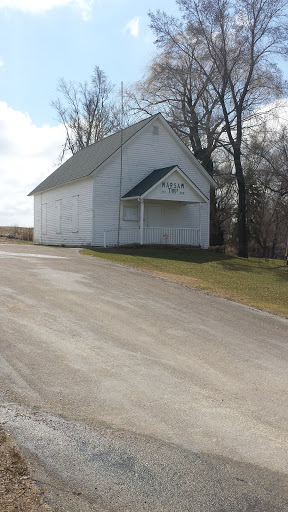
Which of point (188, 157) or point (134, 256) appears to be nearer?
point (134, 256)

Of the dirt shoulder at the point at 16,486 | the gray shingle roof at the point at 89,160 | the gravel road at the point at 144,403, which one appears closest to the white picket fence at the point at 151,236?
the gray shingle roof at the point at 89,160

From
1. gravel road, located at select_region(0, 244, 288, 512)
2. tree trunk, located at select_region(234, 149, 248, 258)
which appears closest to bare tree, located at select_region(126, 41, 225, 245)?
tree trunk, located at select_region(234, 149, 248, 258)

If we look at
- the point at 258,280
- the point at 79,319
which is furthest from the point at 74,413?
the point at 258,280

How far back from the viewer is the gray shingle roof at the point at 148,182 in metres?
27.0

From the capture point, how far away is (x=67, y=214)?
3134cm

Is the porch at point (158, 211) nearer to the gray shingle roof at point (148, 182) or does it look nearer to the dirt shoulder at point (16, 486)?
the gray shingle roof at point (148, 182)

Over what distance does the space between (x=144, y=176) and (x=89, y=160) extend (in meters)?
4.26

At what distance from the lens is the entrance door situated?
29672mm

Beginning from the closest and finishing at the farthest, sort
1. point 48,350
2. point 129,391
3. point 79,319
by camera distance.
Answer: point 129,391 → point 48,350 → point 79,319

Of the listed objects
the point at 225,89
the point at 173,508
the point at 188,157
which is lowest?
the point at 173,508

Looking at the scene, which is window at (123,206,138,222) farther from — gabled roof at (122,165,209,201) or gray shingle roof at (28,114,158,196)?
gray shingle roof at (28,114,158,196)

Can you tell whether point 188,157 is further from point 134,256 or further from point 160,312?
point 160,312

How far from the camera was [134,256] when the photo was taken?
22.1 metres

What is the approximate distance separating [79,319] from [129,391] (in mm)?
3272
